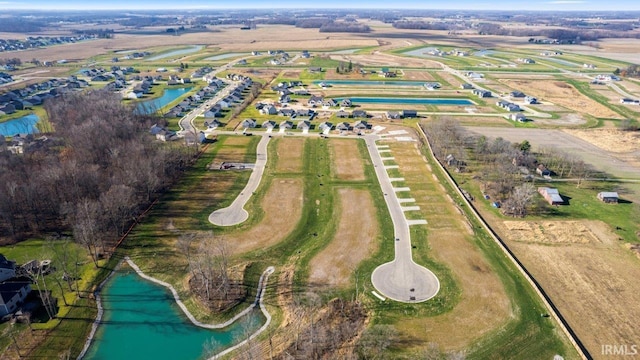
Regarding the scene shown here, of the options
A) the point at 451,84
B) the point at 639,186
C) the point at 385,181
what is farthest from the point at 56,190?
the point at 451,84

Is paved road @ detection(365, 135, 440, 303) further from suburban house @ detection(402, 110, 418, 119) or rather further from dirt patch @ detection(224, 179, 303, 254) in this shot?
suburban house @ detection(402, 110, 418, 119)

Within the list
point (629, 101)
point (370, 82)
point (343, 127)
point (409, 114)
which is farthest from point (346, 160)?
point (629, 101)

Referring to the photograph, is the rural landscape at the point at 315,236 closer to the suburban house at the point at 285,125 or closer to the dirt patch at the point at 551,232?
the dirt patch at the point at 551,232

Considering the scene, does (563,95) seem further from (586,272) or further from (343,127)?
(586,272)

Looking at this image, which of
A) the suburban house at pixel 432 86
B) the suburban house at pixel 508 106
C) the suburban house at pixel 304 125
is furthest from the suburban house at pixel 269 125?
the suburban house at pixel 508 106

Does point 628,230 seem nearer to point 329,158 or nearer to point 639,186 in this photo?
point 639,186
